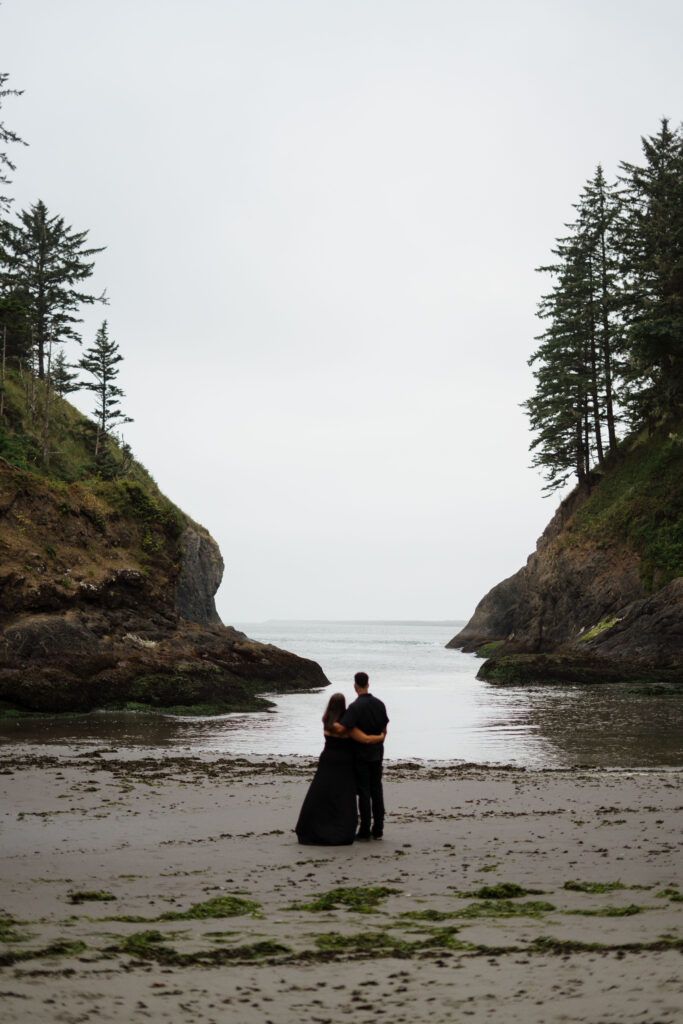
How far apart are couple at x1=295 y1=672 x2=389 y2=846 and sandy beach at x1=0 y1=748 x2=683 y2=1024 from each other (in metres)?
0.29

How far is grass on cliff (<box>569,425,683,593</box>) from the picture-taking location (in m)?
38.6

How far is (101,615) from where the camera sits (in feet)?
93.8

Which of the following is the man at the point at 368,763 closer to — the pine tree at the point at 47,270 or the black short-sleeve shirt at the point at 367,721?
the black short-sleeve shirt at the point at 367,721

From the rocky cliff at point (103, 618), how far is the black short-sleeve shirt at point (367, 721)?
16749 millimetres

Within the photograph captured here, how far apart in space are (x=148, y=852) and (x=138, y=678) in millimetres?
18421

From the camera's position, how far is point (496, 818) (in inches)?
422

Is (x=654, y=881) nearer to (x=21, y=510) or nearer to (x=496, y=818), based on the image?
(x=496, y=818)

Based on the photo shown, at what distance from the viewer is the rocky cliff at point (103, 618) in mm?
25297

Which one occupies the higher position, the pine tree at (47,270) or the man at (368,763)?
the pine tree at (47,270)

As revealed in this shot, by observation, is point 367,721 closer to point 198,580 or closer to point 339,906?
point 339,906

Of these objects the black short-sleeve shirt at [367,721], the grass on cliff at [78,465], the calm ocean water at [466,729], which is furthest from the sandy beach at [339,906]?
the grass on cliff at [78,465]

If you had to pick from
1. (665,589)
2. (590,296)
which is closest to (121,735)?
(665,589)

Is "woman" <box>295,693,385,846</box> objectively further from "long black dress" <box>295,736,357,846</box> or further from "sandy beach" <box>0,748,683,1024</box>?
"sandy beach" <box>0,748,683,1024</box>

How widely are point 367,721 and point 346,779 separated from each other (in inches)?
28.2
